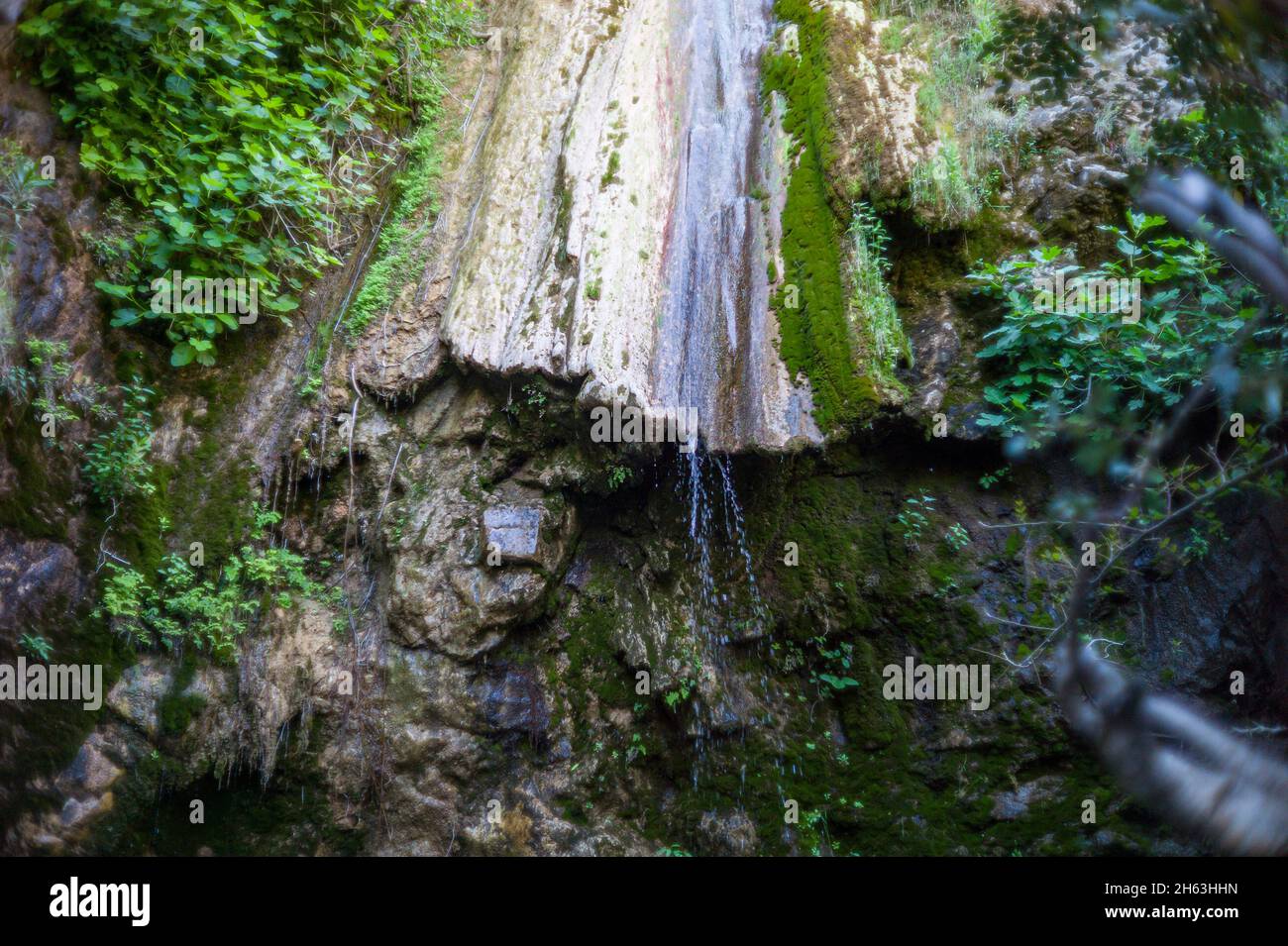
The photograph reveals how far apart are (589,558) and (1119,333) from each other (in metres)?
3.93

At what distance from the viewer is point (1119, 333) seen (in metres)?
4.62

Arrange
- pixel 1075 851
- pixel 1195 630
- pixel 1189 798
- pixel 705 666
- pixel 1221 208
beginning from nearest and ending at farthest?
pixel 1189 798 → pixel 1221 208 → pixel 1075 851 → pixel 1195 630 → pixel 705 666

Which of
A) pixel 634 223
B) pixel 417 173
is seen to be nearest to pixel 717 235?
pixel 634 223

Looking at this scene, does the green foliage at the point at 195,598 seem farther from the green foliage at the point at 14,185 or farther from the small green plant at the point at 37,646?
the green foliage at the point at 14,185

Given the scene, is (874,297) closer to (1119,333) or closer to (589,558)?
(1119,333)

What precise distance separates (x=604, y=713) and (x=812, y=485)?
2.25 meters

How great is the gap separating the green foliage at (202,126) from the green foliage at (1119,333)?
492 centimetres

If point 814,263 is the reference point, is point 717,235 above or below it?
above

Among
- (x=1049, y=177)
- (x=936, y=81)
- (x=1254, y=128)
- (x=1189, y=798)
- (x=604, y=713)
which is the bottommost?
(x=604, y=713)

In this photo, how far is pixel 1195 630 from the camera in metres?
4.61

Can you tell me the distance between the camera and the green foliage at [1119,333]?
4379 millimetres

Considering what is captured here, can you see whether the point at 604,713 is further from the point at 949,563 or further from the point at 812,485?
the point at 949,563

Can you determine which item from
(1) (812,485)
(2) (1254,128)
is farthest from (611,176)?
(2) (1254,128)

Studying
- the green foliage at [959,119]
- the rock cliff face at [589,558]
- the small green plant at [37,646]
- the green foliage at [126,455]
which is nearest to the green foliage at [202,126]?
the rock cliff face at [589,558]
